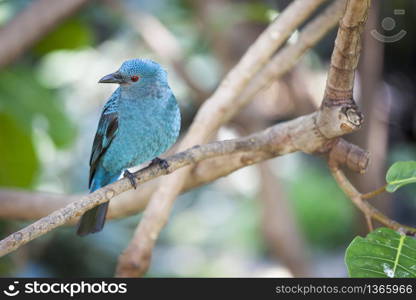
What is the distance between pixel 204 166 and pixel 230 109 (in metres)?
0.33

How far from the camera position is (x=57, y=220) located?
2064 millimetres

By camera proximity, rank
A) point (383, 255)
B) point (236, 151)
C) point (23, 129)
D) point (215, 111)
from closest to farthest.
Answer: point (383, 255) → point (236, 151) → point (215, 111) → point (23, 129)

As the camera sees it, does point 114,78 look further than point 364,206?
Yes

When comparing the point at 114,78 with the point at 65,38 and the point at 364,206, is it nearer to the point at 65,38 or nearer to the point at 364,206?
the point at 364,206

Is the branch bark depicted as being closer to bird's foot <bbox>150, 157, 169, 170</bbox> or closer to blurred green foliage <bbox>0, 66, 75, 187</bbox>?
bird's foot <bbox>150, 157, 169, 170</bbox>

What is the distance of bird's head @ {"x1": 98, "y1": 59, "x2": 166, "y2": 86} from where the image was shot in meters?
3.00

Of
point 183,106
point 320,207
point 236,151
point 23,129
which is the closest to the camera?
point 236,151

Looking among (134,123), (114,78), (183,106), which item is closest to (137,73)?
(114,78)

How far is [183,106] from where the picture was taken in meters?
6.23

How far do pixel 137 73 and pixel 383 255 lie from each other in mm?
1485

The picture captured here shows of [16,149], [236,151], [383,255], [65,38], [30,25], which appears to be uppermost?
[65,38]

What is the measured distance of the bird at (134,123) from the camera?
2.91m

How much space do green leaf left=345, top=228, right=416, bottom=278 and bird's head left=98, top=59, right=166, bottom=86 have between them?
1.36 meters

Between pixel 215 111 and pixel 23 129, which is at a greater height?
pixel 23 129
